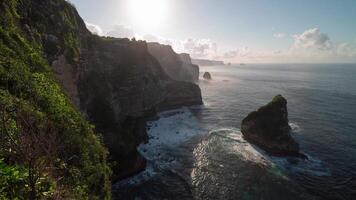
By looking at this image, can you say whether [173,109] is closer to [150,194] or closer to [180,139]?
[180,139]

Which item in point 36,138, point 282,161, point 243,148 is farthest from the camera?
point 243,148

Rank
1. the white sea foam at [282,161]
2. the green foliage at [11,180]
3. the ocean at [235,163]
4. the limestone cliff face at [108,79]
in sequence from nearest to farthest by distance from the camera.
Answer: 1. the green foliage at [11,180]
2. the limestone cliff face at [108,79]
3. the ocean at [235,163]
4. the white sea foam at [282,161]

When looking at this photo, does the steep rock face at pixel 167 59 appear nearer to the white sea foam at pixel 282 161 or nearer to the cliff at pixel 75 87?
the cliff at pixel 75 87

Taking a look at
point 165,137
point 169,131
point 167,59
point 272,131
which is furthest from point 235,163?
point 167,59

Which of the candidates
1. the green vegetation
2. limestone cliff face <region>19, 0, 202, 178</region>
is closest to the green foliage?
the green vegetation

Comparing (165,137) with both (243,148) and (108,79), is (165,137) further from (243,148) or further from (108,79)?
(108,79)

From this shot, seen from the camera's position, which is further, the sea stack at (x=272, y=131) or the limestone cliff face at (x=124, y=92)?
the sea stack at (x=272, y=131)

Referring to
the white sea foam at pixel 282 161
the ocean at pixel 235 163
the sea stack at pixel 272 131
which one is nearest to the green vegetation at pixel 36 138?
the ocean at pixel 235 163
